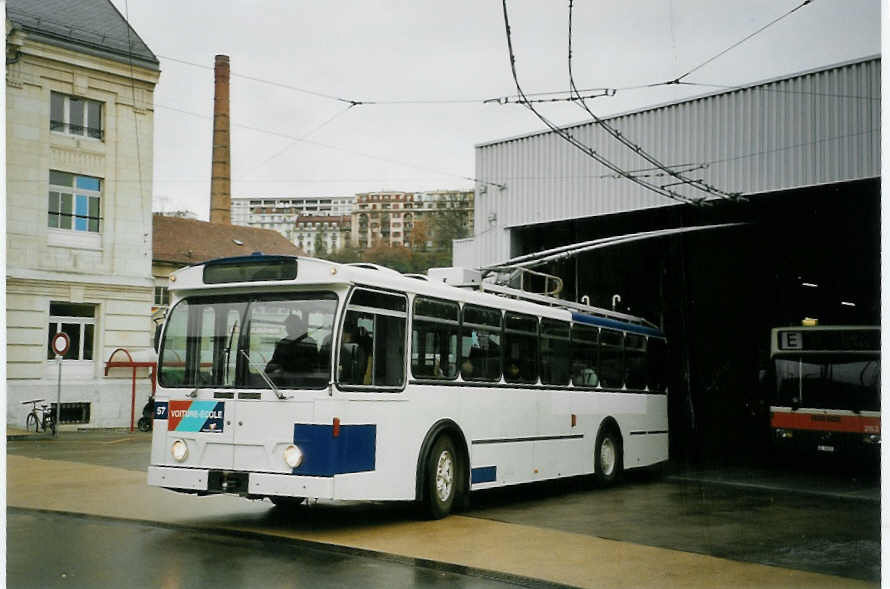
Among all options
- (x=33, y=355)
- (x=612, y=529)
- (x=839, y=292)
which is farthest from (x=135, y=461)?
(x=839, y=292)

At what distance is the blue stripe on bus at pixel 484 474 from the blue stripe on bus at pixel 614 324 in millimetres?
3296

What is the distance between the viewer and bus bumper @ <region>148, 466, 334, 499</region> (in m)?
9.73

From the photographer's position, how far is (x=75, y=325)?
22.9 metres

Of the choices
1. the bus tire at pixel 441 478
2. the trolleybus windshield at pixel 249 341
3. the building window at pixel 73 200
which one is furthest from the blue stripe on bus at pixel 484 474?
the building window at pixel 73 200

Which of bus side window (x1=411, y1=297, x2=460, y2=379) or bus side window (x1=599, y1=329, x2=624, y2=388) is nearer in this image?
bus side window (x1=411, y1=297, x2=460, y2=379)

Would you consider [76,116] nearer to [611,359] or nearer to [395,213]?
[395,213]

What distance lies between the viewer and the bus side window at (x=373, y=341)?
10.1 metres

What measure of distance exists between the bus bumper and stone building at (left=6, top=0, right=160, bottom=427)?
666cm

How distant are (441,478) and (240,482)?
7.90 feet

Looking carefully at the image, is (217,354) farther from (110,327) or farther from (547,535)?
(110,327)

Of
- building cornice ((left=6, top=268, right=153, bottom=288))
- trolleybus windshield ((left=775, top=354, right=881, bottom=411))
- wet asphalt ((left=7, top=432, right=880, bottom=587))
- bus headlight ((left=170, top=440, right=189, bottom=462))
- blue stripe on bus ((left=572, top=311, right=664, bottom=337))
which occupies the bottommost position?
wet asphalt ((left=7, top=432, right=880, bottom=587))

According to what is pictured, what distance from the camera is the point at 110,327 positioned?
23.7 m

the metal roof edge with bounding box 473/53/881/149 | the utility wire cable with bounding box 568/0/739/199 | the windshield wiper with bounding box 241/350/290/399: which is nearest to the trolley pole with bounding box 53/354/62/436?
the metal roof edge with bounding box 473/53/881/149

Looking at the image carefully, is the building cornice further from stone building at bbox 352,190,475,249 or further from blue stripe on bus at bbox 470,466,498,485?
blue stripe on bus at bbox 470,466,498,485
